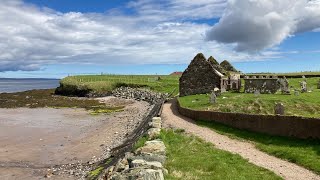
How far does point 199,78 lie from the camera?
169 feet

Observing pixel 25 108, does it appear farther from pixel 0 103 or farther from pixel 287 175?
pixel 287 175

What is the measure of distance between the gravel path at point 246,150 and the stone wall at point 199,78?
17.4 metres

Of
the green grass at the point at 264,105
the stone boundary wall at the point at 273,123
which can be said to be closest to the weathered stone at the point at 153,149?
the stone boundary wall at the point at 273,123

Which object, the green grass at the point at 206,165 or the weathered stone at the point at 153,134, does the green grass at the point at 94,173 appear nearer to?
the weathered stone at the point at 153,134

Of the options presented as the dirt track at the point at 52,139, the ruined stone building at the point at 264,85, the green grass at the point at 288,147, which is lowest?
the dirt track at the point at 52,139

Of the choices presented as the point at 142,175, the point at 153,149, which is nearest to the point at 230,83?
the point at 153,149

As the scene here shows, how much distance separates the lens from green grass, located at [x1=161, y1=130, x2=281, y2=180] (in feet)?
52.1

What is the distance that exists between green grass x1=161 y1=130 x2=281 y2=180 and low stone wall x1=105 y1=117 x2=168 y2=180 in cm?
62

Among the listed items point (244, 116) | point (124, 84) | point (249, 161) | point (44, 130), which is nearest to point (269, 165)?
point (249, 161)

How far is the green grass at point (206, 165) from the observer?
1588 cm

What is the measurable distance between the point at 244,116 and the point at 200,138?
387 centimetres

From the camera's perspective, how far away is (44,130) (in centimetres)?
4453

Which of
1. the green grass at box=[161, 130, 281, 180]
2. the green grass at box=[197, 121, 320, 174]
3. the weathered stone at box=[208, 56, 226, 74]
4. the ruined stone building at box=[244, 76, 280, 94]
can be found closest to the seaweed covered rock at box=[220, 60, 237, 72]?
the weathered stone at box=[208, 56, 226, 74]

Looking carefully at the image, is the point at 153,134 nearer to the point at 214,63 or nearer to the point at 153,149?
the point at 153,149
